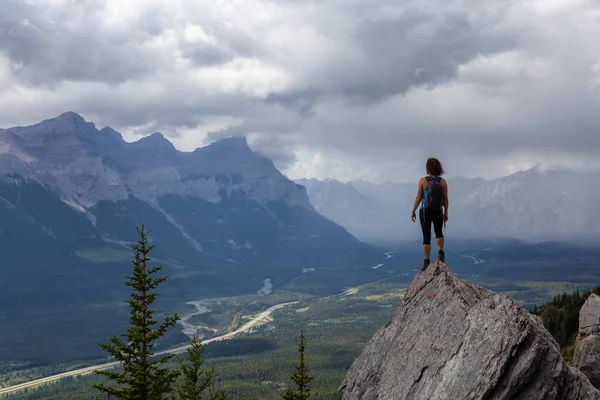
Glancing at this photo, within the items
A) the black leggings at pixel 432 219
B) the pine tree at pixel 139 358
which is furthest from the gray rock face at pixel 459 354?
the pine tree at pixel 139 358

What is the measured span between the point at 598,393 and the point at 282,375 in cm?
17618

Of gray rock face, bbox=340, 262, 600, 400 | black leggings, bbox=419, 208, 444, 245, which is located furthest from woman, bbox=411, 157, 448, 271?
gray rock face, bbox=340, 262, 600, 400

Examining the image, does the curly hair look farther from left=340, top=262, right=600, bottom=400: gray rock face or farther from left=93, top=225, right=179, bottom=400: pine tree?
left=93, top=225, right=179, bottom=400: pine tree

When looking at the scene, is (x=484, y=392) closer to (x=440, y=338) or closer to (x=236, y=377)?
(x=440, y=338)

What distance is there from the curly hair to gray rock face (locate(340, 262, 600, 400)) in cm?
424

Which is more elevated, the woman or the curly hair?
the curly hair

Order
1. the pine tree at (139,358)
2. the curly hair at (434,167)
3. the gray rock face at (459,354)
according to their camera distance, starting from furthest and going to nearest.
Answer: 1. the pine tree at (139,358)
2. the curly hair at (434,167)
3. the gray rock face at (459,354)

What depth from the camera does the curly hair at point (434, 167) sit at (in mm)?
22359

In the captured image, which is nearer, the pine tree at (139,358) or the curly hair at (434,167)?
the curly hair at (434,167)

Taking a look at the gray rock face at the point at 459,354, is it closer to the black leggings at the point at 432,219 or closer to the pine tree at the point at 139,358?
the black leggings at the point at 432,219

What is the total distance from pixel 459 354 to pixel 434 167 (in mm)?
8718

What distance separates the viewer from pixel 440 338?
740 inches

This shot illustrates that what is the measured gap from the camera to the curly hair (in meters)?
22.4

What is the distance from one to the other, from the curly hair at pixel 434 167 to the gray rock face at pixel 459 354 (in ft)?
13.9
